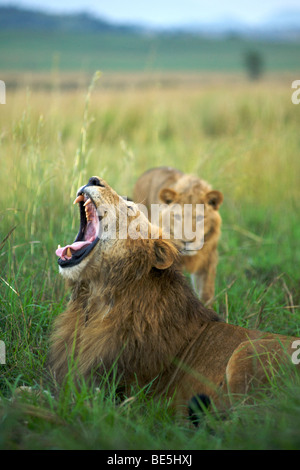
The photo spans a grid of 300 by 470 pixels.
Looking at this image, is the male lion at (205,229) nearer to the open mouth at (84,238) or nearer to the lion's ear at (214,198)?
the lion's ear at (214,198)

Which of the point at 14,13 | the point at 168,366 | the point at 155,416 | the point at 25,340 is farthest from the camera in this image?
the point at 14,13

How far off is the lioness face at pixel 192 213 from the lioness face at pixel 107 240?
1985 millimetres

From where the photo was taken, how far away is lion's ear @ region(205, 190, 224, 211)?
5.50 m

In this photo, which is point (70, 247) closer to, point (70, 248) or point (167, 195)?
point (70, 248)

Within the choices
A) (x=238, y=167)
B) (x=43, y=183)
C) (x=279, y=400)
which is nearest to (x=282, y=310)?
(x=279, y=400)

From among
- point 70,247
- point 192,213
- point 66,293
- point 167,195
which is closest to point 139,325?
point 70,247

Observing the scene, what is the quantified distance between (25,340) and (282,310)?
2.11 m

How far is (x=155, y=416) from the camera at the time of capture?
2959 millimetres

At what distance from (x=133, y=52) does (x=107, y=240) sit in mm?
96849

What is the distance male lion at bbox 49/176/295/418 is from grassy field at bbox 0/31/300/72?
2425 inches

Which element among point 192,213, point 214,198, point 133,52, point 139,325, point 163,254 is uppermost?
point 133,52

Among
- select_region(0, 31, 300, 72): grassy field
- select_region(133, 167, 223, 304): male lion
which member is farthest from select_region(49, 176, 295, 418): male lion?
select_region(0, 31, 300, 72): grassy field

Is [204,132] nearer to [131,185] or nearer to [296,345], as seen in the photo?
[131,185]

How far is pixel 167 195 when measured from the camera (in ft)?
18.4
